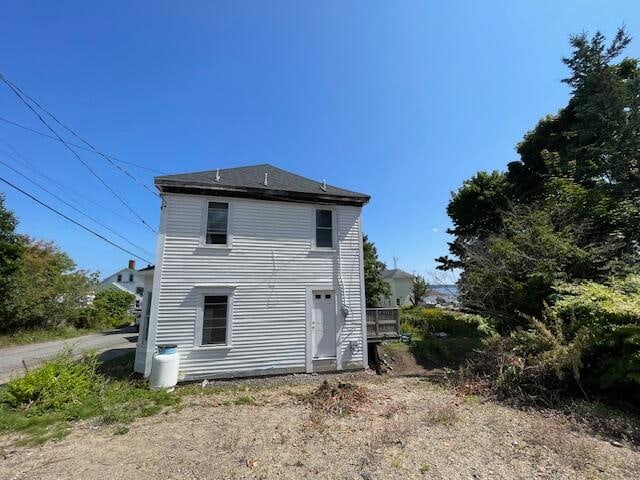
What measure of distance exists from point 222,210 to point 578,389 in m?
9.89

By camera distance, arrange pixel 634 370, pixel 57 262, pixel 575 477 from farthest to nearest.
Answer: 1. pixel 57 262
2. pixel 634 370
3. pixel 575 477

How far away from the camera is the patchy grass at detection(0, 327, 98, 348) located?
1725 centimetres

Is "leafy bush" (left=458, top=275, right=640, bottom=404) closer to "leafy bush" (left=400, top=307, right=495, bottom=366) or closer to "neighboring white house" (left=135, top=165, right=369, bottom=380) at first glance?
"leafy bush" (left=400, top=307, right=495, bottom=366)

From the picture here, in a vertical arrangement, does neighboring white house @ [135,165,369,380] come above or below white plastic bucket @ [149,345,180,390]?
above

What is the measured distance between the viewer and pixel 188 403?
6.74m

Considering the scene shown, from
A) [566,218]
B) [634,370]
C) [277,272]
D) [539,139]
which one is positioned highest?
[539,139]

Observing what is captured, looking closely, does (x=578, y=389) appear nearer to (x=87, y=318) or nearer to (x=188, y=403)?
(x=188, y=403)

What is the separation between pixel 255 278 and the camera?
9281 millimetres

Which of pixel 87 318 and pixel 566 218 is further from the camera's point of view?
pixel 87 318

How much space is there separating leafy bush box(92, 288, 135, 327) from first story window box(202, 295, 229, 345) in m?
22.8

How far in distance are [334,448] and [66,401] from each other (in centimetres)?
596

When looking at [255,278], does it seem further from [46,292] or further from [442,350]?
[46,292]

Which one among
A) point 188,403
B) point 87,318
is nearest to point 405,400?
point 188,403

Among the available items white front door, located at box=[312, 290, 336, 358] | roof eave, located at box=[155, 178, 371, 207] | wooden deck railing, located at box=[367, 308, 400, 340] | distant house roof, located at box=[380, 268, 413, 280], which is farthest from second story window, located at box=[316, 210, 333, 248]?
distant house roof, located at box=[380, 268, 413, 280]
